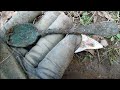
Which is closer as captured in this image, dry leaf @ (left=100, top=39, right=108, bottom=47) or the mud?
the mud

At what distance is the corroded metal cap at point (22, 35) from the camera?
200cm

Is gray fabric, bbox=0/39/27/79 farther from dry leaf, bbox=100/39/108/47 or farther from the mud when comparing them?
dry leaf, bbox=100/39/108/47

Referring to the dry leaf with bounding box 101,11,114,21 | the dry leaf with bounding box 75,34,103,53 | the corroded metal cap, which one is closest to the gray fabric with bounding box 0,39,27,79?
the corroded metal cap

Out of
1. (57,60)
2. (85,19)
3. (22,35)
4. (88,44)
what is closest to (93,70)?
(88,44)

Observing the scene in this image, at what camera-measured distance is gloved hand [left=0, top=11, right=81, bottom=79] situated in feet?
5.78

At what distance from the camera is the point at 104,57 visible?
85.7 inches

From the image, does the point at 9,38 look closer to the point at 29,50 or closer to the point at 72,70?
the point at 29,50

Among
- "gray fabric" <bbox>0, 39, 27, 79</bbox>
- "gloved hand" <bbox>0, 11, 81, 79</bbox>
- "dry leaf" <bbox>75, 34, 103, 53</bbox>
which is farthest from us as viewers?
"dry leaf" <bbox>75, 34, 103, 53</bbox>

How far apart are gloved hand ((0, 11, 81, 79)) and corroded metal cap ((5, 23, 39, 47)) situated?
5 centimetres

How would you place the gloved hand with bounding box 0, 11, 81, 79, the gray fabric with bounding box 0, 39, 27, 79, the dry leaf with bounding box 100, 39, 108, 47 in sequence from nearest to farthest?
the gray fabric with bounding box 0, 39, 27, 79
the gloved hand with bounding box 0, 11, 81, 79
the dry leaf with bounding box 100, 39, 108, 47
